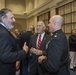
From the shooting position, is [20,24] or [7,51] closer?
[7,51]

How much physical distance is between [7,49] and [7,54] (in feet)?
0.20

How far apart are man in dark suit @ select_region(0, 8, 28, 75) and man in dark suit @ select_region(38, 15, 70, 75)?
0.34 metres

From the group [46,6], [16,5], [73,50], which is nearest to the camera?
[73,50]

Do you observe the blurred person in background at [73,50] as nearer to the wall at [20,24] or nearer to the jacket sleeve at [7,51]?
the jacket sleeve at [7,51]

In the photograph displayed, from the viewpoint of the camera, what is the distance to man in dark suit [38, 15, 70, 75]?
2.17m

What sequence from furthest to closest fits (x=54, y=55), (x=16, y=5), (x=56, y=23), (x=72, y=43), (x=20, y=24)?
(x=16, y=5)
(x=20, y=24)
(x=72, y=43)
(x=56, y=23)
(x=54, y=55)

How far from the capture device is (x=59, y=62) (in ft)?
7.37

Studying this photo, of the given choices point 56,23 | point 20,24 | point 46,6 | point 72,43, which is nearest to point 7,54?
point 56,23

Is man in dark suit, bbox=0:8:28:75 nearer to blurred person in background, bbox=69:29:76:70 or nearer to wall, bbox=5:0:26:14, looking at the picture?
blurred person in background, bbox=69:29:76:70

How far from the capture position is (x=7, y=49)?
1981mm

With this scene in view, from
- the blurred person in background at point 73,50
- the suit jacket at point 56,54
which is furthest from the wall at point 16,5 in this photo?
the suit jacket at point 56,54

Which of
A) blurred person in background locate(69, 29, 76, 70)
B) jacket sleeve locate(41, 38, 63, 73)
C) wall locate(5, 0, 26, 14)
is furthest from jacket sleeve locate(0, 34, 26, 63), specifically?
wall locate(5, 0, 26, 14)

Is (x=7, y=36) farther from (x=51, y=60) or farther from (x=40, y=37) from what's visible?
(x=40, y=37)

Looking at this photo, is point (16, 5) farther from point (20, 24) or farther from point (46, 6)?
point (46, 6)
